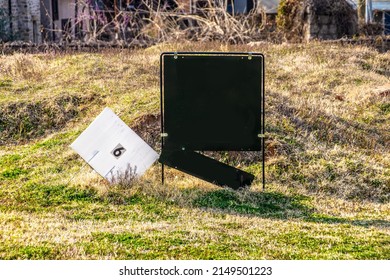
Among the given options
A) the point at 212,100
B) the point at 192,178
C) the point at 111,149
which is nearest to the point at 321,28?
the point at 192,178

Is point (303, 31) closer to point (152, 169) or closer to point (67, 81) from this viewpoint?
point (67, 81)

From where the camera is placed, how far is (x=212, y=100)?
383 inches

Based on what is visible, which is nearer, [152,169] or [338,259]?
[338,259]

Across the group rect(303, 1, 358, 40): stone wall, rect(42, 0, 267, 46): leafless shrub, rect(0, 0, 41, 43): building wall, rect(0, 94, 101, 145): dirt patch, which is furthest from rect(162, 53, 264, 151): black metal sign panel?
rect(0, 0, 41, 43): building wall

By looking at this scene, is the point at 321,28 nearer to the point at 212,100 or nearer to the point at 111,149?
the point at 212,100

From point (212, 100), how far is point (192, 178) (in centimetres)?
120

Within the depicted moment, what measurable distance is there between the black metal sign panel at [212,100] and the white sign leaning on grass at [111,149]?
1.71 feet

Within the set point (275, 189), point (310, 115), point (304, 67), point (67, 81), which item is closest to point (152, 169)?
point (275, 189)

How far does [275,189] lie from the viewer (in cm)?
1028

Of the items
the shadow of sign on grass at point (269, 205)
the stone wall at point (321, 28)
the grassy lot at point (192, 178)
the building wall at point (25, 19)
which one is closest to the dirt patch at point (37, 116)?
the grassy lot at point (192, 178)

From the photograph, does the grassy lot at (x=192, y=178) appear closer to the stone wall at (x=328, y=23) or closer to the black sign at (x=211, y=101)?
the black sign at (x=211, y=101)

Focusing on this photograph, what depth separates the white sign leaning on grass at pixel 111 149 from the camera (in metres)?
9.85

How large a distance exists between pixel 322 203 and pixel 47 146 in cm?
451

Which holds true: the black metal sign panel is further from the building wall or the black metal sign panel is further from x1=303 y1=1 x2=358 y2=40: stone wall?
the building wall
